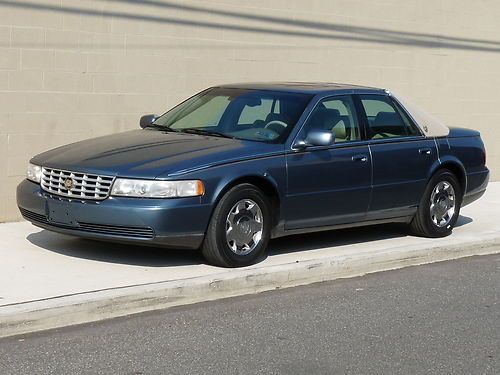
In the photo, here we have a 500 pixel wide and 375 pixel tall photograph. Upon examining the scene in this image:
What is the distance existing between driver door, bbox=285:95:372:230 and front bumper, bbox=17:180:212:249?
3.51ft

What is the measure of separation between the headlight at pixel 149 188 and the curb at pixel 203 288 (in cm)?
72

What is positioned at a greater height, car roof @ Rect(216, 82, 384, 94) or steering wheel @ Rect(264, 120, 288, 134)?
car roof @ Rect(216, 82, 384, 94)

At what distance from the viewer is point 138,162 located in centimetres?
795

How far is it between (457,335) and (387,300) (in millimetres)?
1096

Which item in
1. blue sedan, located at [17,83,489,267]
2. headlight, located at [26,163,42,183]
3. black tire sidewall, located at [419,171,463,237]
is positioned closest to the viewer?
blue sedan, located at [17,83,489,267]

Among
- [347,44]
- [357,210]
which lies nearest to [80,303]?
[357,210]

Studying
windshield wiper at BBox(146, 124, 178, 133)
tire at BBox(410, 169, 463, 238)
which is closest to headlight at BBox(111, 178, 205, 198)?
windshield wiper at BBox(146, 124, 178, 133)

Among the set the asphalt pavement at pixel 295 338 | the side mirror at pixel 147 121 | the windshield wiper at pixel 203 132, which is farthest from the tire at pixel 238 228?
the side mirror at pixel 147 121

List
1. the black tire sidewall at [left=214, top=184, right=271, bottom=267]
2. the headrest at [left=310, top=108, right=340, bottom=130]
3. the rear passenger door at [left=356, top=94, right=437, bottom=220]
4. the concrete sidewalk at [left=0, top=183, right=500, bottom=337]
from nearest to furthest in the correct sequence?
the concrete sidewalk at [left=0, top=183, right=500, bottom=337], the black tire sidewall at [left=214, top=184, right=271, bottom=267], the headrest at [left=310, top=108, right=340, bottom=130], the rear passenger door at [left=356, top=94, right=437, bottom=220]

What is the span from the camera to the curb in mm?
6562

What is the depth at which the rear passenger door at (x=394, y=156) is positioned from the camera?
943 cm

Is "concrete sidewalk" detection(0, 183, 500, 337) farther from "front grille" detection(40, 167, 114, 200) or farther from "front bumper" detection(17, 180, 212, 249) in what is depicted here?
"front grille" detection(40, 167, 114, 200)

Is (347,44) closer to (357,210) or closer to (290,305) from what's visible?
(357,210)

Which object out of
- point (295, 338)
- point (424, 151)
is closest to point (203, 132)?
point (424, 151)
